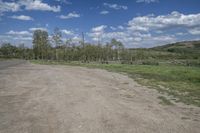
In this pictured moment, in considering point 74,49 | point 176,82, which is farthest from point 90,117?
point 74,49

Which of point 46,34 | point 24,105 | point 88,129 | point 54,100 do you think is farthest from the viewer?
point 46,34

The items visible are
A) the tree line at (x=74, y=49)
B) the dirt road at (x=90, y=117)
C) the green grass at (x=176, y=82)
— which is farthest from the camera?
the tree line at (x=74, y=49)

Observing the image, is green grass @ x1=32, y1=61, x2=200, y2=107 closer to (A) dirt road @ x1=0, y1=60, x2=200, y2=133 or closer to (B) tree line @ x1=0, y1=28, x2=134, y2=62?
(A) dirt road @ x1=0, y1=60, x2=200, y2=133

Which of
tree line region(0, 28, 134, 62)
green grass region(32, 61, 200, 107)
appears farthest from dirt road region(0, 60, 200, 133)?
tree line region(0, 28, 134, 62)

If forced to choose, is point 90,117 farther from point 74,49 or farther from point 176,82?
point 74,49

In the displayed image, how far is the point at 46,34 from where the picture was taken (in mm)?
91312

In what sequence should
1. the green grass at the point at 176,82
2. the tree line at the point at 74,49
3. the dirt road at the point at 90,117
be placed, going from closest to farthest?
the dirt road at the point at 90,117
the green grass at the point at 176,82
the tree line at the point at 74,49

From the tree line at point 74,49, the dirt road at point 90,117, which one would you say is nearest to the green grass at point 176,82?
the dirt road at point 90,117

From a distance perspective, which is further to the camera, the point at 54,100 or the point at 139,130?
the point at 54,100

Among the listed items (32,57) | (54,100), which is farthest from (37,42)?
(54,100)

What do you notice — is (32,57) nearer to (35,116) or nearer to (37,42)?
(37,42)

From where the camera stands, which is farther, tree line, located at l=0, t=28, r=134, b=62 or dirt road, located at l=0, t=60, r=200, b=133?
tree line, located at l=0, t=28, r=134, b=62

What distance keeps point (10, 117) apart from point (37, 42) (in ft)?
287

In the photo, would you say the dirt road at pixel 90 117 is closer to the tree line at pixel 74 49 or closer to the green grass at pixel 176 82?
the green grass at pixel 176 82
